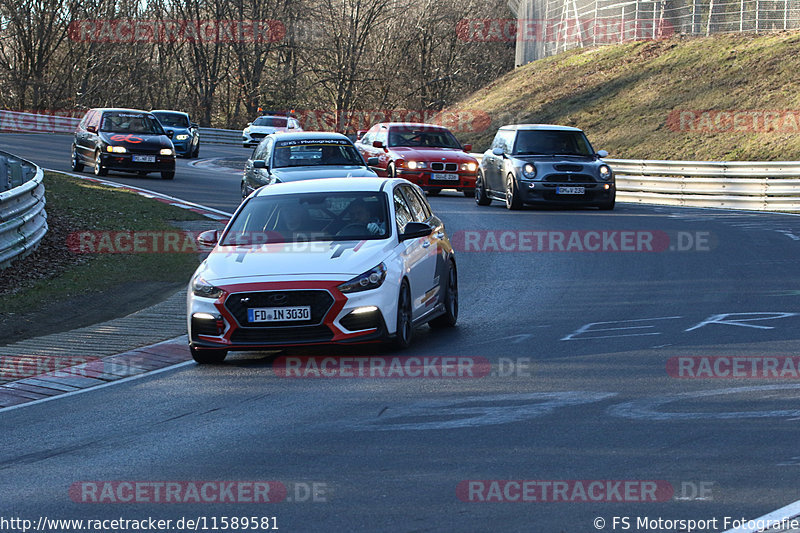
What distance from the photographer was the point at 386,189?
10719mm

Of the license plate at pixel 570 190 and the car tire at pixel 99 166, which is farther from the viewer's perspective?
the car tire at pixel 99 166

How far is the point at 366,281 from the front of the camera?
9.28 metres

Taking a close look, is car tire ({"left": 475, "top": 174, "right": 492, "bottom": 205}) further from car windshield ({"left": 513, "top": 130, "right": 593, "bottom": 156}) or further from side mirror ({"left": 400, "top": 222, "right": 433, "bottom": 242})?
side mirror ({"left": 400, "top": 222, "right": 433, "bottom": 242})

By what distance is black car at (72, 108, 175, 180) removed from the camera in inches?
1143

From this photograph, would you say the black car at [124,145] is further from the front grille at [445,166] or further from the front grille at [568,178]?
the front grille at [568,178]

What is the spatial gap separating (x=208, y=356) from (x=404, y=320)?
1.67m

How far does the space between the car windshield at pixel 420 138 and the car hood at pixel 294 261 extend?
18.2 metres

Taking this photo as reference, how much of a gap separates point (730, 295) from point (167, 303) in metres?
6.23

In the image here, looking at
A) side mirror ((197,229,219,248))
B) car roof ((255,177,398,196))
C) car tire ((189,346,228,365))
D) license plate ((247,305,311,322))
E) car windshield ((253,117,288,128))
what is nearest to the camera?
license plate ((247,305,311,322))

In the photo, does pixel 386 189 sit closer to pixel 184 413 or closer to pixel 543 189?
pixel 184 413

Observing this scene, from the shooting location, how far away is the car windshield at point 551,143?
23297mm
